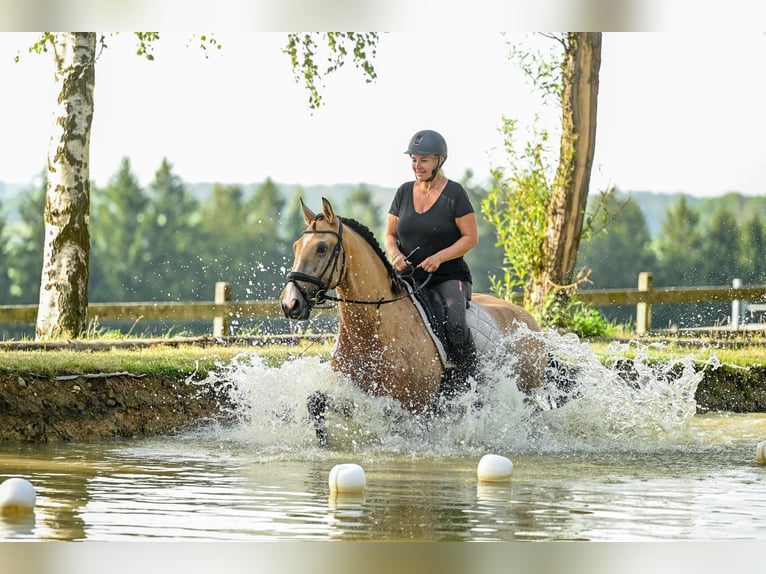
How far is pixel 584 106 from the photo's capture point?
1431 centimetres

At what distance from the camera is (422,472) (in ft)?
23.0

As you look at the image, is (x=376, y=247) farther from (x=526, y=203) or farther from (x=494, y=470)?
(x=526, y=203)

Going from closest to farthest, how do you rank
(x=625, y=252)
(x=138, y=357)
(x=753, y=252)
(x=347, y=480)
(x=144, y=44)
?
(x=347, y=480), (x=138, y=357), (x=144, y=44), (x=753, y=252), (x=625, y=252)

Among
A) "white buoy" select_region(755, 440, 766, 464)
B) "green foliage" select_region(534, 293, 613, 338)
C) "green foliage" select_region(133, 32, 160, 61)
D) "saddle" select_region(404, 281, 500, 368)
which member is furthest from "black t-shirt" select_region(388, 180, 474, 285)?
"green foliage" select_region(534, 293, 613, 338)

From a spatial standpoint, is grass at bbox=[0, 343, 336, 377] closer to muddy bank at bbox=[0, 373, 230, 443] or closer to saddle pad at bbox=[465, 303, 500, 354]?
muddy bank at bbox=[0, 373, 230, 443]

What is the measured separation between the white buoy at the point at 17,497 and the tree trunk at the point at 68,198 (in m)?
6.85

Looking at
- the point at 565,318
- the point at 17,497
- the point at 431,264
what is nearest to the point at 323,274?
the point at 431,264

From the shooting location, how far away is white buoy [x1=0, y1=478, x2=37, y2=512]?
568 cm

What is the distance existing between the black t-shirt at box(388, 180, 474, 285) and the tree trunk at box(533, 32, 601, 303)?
629 centimetres

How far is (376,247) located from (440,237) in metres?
0.45

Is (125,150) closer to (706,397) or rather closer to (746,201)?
(746,201)

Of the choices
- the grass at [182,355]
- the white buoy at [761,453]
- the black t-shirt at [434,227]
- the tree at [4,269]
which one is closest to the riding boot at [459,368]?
the black t-shirt at [434,227]

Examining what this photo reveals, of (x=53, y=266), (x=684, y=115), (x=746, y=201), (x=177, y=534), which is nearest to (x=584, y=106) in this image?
(x=53, y=266)

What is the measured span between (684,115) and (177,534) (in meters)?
46.7
